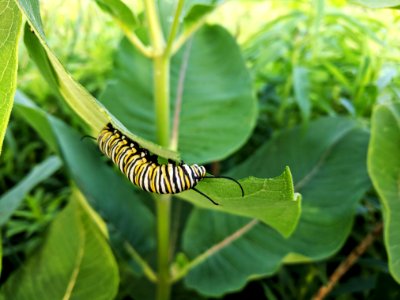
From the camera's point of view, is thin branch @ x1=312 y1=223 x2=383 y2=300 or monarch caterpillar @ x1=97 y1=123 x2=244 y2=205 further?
thin branch @ x1=312 y1=223 x2=383 y2=300

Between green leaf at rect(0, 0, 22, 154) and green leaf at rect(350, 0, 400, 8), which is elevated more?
green leaf at rect(0, 0, 22, 154)

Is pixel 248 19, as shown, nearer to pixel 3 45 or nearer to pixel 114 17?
pixel 114 17

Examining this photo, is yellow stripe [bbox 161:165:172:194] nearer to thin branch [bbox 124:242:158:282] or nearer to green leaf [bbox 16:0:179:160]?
green leaf [bbox 16:0:179:160]

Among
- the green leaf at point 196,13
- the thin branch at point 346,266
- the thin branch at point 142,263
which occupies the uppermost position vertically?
the green leaf at point 196,13

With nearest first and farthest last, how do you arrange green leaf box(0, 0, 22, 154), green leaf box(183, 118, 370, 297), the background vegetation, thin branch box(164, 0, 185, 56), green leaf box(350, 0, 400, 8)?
1. green leaf box(0, 0, 22, 154)
2. green leaf box(350, 0, 400, 8)
3. thin branch box(164, 0, 185, 56)
4. the background vegetation
5. green leaf box(183, 118, 370, 297)

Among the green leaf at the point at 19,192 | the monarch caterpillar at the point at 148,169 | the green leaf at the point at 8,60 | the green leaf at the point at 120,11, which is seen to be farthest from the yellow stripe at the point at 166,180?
the green leaf at the point at 19,192

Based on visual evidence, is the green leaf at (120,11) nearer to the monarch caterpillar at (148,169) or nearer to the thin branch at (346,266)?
the monarch caterpillar at (148,169)

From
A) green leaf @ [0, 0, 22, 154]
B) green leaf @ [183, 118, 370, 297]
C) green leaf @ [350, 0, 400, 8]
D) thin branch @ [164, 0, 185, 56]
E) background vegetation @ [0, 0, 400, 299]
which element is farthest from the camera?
green leaf @ [183, 118, 370, 297]

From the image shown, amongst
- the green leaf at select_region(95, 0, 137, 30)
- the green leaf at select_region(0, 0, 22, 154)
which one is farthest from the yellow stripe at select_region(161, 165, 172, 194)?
the green leaf at select_region(95, 0, 137, 30)

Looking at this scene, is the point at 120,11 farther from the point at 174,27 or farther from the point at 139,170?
the point at 139,170
